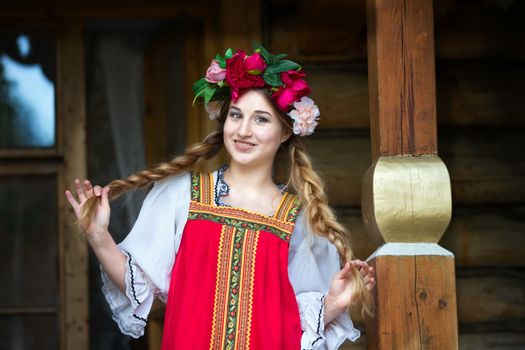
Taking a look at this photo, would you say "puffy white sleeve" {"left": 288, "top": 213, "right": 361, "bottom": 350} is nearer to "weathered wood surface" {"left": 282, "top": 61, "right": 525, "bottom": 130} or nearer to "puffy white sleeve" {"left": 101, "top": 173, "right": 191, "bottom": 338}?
"puffy white sleeve" {"left": 101, "top": 173, "right": 191, "bottom": 338}

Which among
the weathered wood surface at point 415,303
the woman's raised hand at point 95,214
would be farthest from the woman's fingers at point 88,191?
the weathered wood surface at point 415,303

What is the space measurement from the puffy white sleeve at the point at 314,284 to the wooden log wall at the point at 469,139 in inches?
44.7

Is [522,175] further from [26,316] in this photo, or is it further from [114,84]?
[26,316]

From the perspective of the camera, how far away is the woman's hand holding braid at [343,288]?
3196 millimetres

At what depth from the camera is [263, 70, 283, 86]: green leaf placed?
339 cm

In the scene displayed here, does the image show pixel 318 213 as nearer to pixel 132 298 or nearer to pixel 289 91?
pixel 289 91

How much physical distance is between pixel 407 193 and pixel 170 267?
81 cm

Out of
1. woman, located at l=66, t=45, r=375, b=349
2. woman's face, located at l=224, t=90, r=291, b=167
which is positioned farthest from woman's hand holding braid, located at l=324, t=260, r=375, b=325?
woman's face, located at l=224, t=90, r=291, b=167

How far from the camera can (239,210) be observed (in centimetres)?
337

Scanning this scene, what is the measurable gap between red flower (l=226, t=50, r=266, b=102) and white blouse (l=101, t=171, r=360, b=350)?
325mm

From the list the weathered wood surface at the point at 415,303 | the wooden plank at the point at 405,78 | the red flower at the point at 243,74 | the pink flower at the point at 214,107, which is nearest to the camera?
the weathered wood surface at the point at 415,303

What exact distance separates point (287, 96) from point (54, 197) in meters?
1.88

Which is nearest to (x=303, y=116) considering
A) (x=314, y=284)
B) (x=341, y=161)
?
(x=314, y=284)

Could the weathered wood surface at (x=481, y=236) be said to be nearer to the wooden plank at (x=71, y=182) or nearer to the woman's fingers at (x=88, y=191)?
the wooden plank at (x=71, y=182)
